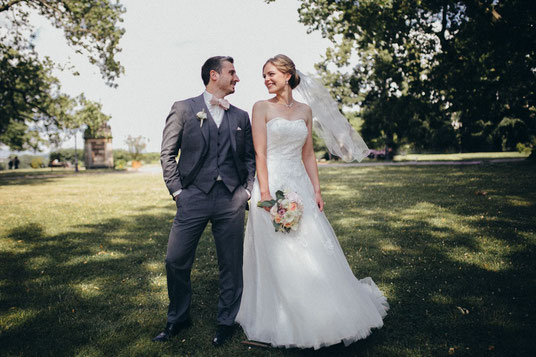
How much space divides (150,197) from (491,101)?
54.4 ft

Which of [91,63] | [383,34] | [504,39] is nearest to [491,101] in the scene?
[504,39]

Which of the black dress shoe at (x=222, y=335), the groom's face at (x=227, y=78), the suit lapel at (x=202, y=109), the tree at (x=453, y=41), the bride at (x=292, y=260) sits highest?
the tree at (x=453, y=41)

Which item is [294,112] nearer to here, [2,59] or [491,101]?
[491,101]

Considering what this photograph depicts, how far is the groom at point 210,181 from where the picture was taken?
3.34 meters

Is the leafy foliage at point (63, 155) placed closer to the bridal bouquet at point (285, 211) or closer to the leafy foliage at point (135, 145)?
the leafy foliage at point (135, 145)

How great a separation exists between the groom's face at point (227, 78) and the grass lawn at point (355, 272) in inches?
102

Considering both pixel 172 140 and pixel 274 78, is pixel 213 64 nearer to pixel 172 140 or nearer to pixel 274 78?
pixel 274 78

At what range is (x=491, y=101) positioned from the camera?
16641 millimetres

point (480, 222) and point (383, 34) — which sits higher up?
point (383, 34)

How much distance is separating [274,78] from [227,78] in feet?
1.61

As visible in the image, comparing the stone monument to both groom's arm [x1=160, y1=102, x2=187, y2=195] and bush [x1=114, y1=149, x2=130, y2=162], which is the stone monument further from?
groom's arm [x1=160, y1=102, x2=187, y2=195]

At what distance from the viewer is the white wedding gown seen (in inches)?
121

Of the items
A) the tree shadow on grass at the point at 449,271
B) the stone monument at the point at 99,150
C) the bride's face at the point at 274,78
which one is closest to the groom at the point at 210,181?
the bride's face at the point at 274,78

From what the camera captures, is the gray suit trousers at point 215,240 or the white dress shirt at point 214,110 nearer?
the gray suit trousers at point 215,240
